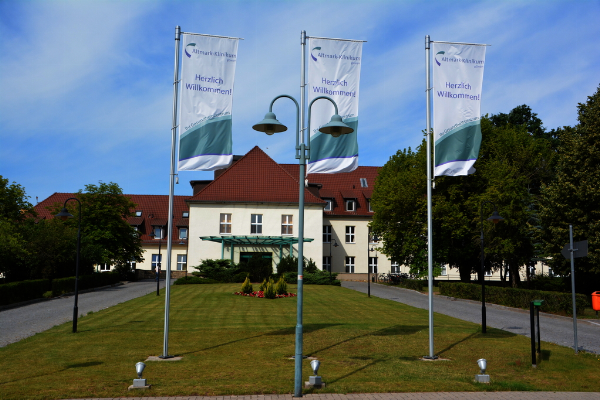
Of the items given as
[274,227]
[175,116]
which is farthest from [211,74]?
[274,227]

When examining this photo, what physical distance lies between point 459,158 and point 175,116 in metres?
7.45

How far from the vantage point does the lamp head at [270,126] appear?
10.0 metres

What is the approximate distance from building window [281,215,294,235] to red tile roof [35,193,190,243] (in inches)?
634

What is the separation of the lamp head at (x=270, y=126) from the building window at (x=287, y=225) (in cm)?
4003

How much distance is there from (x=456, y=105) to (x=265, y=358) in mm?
8045

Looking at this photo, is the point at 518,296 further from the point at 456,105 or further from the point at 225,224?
the point at 225,224

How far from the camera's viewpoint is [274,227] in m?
50.0

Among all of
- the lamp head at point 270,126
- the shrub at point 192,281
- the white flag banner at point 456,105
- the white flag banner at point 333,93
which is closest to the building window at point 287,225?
the shrub at point 192,281

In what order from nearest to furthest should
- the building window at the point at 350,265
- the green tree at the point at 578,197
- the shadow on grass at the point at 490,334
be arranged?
the shadow on grass at the point at 490,334
the green tree at the point at 578,197
the building window at the point at 350,265

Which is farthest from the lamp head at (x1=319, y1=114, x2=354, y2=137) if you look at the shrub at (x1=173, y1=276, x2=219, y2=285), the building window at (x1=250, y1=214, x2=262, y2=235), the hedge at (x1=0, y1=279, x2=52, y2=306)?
the building window at (x1=250, y1=214, x2=262, y2=235)

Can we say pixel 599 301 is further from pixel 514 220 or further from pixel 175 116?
pixel 514 220

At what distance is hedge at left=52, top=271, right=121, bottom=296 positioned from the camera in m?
35.1

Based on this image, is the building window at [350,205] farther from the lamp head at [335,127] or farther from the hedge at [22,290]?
the lamp head at [335,127]

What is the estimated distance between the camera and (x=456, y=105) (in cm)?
1318
